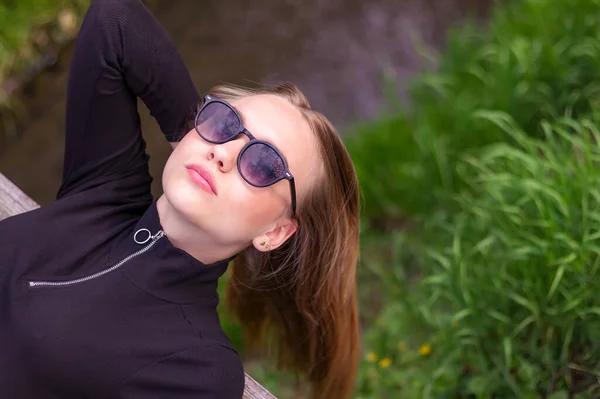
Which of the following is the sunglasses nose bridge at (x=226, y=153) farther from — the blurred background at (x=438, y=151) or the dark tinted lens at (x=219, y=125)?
the blurred background at (x=438, y=151)

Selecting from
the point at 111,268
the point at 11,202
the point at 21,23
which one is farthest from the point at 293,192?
the point at 21,23

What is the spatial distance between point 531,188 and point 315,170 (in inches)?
43.9

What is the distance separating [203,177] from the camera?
4.82 ft

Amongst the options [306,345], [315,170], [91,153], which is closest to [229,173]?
[315,170]

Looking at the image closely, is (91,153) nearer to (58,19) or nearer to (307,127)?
(307,127)

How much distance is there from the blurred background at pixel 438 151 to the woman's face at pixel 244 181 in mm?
952

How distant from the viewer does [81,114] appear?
1.68 m

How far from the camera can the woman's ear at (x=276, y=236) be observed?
1.60 meters

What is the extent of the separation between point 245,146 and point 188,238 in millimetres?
286

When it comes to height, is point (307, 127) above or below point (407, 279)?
A: above

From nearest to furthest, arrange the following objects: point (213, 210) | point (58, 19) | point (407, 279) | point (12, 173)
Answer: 1. point (213, 210)
2. point (407, 279)
3. point (12, 173)
4. point (58, 19)

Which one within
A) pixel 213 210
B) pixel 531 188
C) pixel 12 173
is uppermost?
pixel 213 210

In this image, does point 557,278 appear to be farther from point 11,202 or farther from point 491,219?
point 11,202

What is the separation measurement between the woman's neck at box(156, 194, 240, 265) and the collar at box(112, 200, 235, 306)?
0.05 feet
